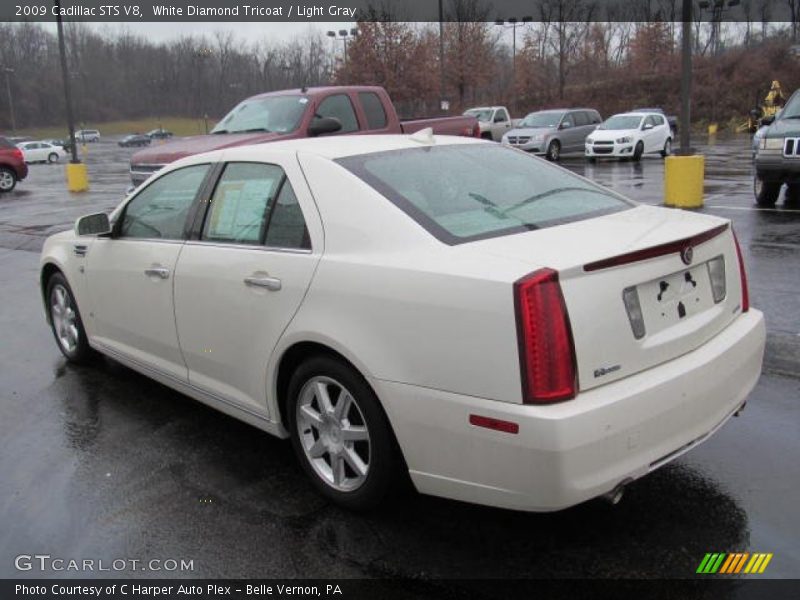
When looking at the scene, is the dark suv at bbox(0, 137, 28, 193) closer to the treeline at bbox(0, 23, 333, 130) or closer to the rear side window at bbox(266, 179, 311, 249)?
the rear side window at bbox(266, 179, 311, 249)

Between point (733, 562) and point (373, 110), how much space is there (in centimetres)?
969

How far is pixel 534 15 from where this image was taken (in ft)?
206

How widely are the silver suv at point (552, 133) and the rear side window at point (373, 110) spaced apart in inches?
523

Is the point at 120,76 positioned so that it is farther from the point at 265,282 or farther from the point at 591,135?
the point at 265,282

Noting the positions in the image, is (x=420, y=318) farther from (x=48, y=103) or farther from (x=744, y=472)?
(x=48, y=103)

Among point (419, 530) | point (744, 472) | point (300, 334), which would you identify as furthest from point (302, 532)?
point (744, 472)

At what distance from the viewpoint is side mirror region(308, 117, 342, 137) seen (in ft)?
34.3

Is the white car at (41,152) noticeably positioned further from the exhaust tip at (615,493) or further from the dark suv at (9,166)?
the exhaust tip at (615,493)

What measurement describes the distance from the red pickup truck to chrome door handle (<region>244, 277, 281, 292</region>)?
7.30 m

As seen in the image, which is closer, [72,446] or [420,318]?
[420,318]

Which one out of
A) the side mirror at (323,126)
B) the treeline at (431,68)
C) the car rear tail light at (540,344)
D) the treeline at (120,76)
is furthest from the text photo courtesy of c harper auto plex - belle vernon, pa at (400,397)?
the treeline at (120,76)

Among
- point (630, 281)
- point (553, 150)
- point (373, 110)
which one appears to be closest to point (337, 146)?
point (630, 281)

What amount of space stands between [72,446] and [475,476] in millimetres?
2501

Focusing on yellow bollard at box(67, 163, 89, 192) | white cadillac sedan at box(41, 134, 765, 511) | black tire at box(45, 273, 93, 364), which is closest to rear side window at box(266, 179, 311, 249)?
white cadillac sedan at box(41, 134, 765, 511)
